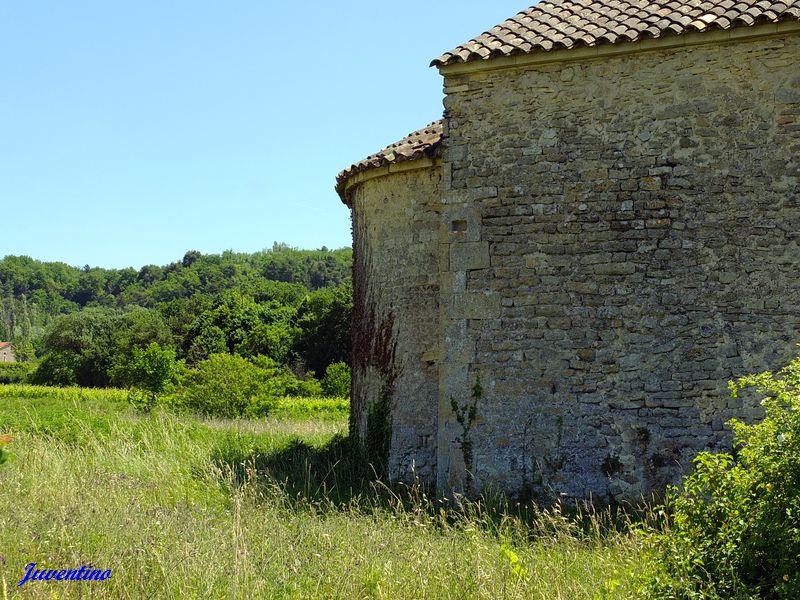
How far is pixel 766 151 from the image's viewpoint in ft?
26.9

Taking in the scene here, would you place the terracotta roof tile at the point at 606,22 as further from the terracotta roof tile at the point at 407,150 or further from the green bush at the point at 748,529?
the green bush at the point at 748,529

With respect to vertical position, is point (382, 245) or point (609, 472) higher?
point (382, 245)

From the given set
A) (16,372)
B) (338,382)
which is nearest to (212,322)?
(338,382)

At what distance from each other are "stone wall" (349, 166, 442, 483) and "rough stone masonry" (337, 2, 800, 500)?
94cm

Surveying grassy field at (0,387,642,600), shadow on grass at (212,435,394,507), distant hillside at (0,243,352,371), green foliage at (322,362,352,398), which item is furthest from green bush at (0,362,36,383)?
grassy field at (0,387,642,600)

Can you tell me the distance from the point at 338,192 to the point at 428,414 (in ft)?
13.9

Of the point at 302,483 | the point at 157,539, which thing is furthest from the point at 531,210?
the point at 157,539

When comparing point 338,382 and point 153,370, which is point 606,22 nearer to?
point 153,370

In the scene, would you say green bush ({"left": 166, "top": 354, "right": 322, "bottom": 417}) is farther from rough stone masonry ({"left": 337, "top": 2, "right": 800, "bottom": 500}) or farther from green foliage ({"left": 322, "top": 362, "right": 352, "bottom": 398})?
rough stone masonry ({"left": 337, "top": 2, "right": 800, "bottom": 500})

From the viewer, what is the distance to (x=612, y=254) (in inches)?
334

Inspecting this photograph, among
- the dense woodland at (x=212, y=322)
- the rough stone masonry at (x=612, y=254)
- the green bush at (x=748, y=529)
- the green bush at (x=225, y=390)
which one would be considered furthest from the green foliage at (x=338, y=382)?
the green bush at (x=748, y=529)

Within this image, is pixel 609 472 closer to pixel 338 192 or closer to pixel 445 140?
pixel 445 140

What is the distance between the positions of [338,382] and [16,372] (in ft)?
104

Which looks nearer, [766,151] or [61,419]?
[766,151]
